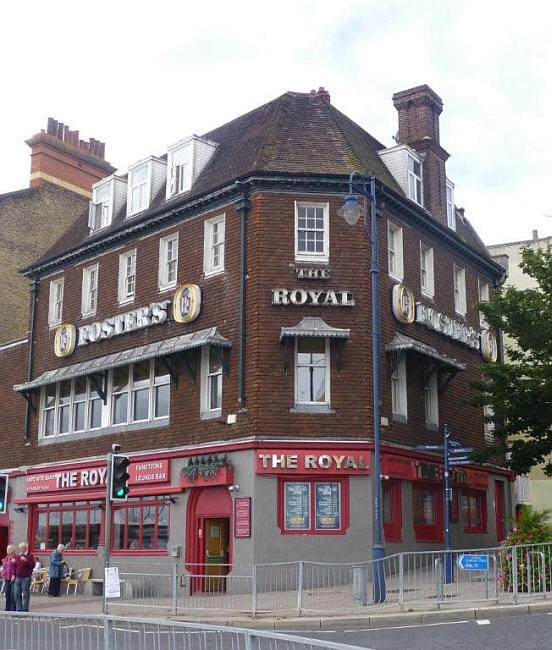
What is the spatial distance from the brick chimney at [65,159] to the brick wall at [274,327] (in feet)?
48.9

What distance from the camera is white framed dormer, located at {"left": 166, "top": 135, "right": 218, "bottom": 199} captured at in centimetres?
2983

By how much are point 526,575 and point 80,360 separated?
690 inches

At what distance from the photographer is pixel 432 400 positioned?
29312mm

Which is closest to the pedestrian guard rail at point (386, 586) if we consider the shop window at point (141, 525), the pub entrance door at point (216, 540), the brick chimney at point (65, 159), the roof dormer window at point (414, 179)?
the pub entrance door at point (216, 540)

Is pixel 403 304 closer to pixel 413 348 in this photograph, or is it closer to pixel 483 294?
pixel 413 348

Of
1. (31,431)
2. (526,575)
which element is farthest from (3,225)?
(526,575)

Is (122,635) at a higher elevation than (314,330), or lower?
lower

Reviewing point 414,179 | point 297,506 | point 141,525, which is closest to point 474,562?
point 297,506

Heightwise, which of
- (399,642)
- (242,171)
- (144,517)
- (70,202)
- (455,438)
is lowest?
(399,642)

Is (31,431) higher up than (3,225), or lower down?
lower down

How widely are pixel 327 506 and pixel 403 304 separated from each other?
6262 mm

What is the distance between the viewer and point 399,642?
48.6 feet

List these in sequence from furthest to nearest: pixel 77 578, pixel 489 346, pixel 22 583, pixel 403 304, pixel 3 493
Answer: pixel 489 346 → pixel 77 578 → pixel 403 304 → pixel 22 583 → pixel 3 493

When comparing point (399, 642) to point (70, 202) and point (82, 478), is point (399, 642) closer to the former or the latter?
point (82, 478)
